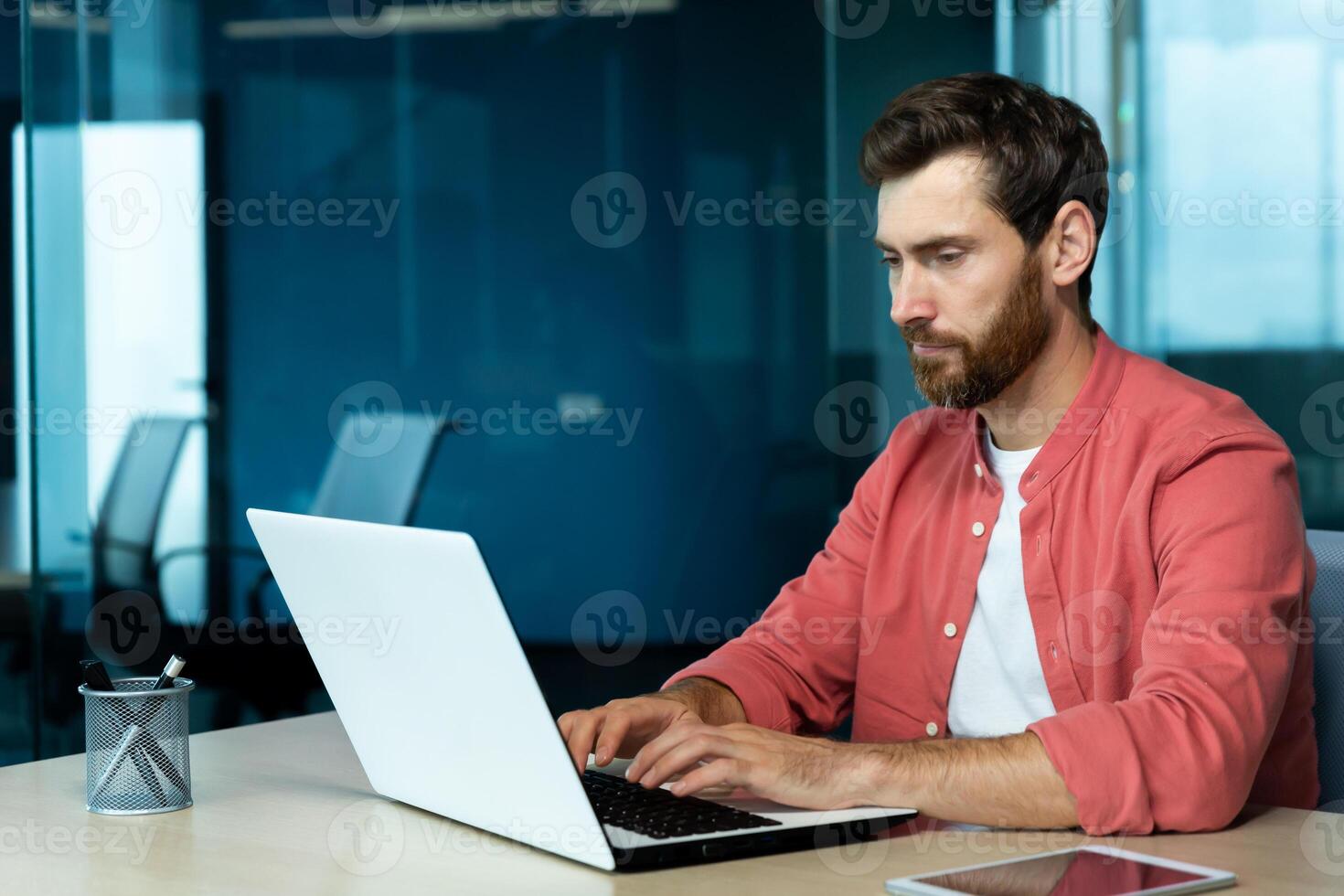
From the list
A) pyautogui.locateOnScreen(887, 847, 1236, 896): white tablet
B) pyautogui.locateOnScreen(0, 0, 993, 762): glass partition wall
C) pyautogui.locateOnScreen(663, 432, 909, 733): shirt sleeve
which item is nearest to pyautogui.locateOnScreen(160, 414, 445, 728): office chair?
pyautogui.locateOnScreen(0, 0, 993, 762): glass partition wall

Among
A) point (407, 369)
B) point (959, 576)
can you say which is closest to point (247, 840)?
point (959, 576)

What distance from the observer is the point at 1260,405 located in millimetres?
3404

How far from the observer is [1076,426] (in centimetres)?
172

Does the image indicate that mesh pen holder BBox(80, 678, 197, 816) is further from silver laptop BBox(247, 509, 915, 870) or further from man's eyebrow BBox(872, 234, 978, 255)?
man's eyebrow BBox(872, 234, 978, 255)

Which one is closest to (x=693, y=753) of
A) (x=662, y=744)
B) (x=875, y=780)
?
(x=662, y=744)

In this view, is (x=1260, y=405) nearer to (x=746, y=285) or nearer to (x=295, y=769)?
(x=746, y=285)

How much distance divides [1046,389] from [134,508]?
2641mm

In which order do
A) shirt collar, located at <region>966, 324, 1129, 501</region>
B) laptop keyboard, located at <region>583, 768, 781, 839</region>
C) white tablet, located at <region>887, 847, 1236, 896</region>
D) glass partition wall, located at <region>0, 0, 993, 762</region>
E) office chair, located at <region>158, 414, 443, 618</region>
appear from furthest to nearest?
1. glass partition wall, located at <region>0, 0, 993, 762</region>
2. office chair, located at <region>158, 414, 443, 618</region>
3. shirt collar, located at <region>966, 324, 1129, 501</region>
4. laptop keyboard, located at <region>583, 768, 781, 839</region>
5. white tablet, located at <region>887, 847, 1236, 896</region>

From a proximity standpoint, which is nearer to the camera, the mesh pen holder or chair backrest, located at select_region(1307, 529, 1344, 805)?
the mesh pen holder

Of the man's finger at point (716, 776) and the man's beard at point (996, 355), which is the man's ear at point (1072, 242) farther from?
the man's finger at point (716, 776)

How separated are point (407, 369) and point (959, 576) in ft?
8.82

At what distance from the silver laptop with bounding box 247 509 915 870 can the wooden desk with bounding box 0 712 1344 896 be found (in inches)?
0.9

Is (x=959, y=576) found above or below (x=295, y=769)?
above

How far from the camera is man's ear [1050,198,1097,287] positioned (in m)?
1.80
